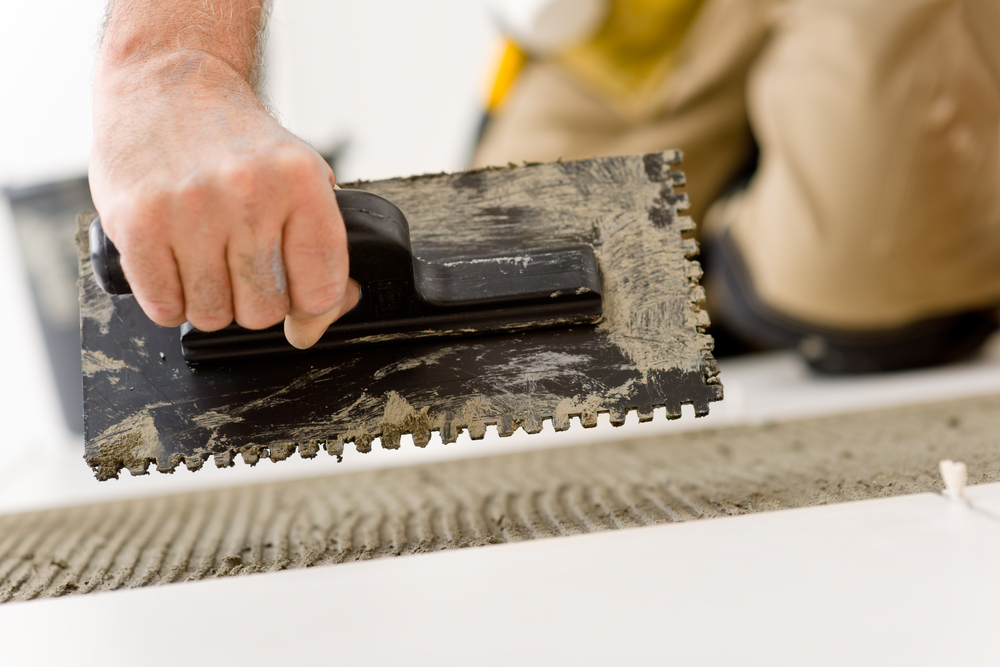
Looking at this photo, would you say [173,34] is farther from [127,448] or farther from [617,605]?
[617,605]

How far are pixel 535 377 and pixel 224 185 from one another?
27 centimetres

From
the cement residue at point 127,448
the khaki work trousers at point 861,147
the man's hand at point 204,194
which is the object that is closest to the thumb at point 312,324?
the man's hand at point 204,194

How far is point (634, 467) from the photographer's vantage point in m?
0.79

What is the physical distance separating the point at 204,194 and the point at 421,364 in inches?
8.5

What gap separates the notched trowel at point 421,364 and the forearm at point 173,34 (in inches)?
5.7

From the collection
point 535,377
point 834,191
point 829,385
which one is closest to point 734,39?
point 834,191

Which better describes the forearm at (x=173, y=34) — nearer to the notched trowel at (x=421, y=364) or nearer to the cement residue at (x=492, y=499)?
the notched trowel at (x=421, y=364)

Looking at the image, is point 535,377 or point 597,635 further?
point 535,377

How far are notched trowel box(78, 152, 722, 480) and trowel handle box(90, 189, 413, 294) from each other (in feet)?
0.08

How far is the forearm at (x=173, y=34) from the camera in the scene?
471 millimetres

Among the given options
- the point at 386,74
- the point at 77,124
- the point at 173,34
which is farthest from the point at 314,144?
the point at 386,74

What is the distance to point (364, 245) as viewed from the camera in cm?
46

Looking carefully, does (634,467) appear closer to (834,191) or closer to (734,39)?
(834,191)

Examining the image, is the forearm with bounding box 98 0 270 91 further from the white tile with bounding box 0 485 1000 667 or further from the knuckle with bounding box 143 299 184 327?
the white tile with bounding box 0 485 1000 667
